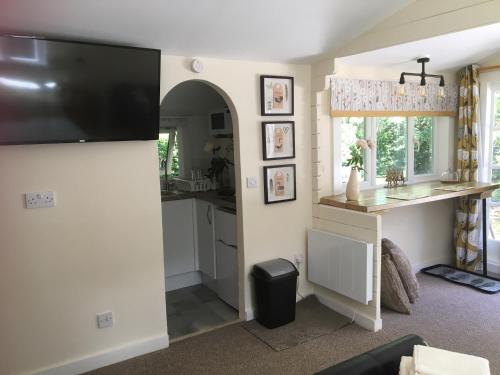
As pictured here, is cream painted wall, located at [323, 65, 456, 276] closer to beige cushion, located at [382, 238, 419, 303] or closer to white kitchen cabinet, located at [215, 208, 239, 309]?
beige cushion, located at [382, 238, 419, 303]

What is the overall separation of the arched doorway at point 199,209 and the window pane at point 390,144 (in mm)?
1476

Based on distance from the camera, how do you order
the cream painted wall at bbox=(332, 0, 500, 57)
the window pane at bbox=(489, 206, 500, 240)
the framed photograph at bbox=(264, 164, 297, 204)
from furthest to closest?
1. the window pane at bbox=(489, 206, 500, 240)
2. the framed photograph at bbox=(264, 164, 297, 204)
3. the cream painted wall at bbox=(332, 0, 500, 57)

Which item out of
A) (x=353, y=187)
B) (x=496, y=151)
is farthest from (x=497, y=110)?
(x=353, y=187)

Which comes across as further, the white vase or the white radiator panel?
the white vase

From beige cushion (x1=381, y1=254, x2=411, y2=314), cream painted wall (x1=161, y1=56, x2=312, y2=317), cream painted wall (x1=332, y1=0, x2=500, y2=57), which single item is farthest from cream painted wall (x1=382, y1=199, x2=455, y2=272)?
cream painted wall (x1=332, y1=0, x2=500, y2=57)

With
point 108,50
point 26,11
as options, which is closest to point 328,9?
point 108,50

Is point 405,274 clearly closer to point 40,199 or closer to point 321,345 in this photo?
point 321,345

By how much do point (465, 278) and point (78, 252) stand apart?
141 inches

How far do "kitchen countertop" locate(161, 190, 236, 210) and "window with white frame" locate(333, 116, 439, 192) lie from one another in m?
0.97

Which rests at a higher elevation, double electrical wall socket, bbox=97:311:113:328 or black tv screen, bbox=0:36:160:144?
black tv screen, bbox=0:36:160:144

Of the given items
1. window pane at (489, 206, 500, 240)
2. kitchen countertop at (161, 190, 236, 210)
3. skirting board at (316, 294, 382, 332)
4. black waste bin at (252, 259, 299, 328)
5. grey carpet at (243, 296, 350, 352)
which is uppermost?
kitchen countertop at (161, 190, 236, 210)

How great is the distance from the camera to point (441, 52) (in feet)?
11.2

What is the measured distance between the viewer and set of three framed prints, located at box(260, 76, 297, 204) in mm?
3303

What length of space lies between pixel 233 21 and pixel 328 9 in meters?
0.61
